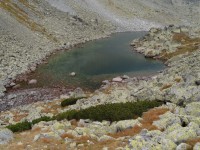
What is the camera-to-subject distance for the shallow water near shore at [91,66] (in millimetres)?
59375

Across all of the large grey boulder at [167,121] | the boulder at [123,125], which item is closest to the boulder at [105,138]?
the boulder at [123,125]

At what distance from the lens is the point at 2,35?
257 ft

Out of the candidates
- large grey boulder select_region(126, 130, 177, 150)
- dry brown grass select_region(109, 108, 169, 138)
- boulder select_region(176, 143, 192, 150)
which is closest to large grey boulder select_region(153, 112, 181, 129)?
dry brown grass select_region(109, 108, 169, 138)

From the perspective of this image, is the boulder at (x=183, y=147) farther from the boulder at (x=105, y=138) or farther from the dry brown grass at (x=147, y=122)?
the boulder at (x=105, y=138)

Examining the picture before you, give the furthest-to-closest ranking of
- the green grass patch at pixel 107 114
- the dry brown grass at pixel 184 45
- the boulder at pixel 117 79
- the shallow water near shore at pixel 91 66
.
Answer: the dry brown grass at pixel 184 45 → the boulder at pixel 117 79 → the shallow water near shore at pixel 91 66 → the green grass patch at pixel 107 114

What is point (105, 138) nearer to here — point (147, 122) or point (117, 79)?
point (147, 122)

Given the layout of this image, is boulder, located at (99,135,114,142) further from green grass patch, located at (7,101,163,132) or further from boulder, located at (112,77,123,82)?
boulder, located at (112,77,123,82)

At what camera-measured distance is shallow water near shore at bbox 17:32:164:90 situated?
2338 inches

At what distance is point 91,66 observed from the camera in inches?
2778

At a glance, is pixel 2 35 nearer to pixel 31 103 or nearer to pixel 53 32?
pixel 53 32

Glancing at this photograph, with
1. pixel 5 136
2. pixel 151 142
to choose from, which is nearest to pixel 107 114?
pixel 5 136

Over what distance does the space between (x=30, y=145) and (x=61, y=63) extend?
53.2m

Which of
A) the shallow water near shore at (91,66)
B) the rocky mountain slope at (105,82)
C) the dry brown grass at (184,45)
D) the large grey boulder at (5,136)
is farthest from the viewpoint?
A: the dry brown grass at (184,45)

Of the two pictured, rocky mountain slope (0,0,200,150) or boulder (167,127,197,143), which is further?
rocky mountain slope (0,0,200,150)
